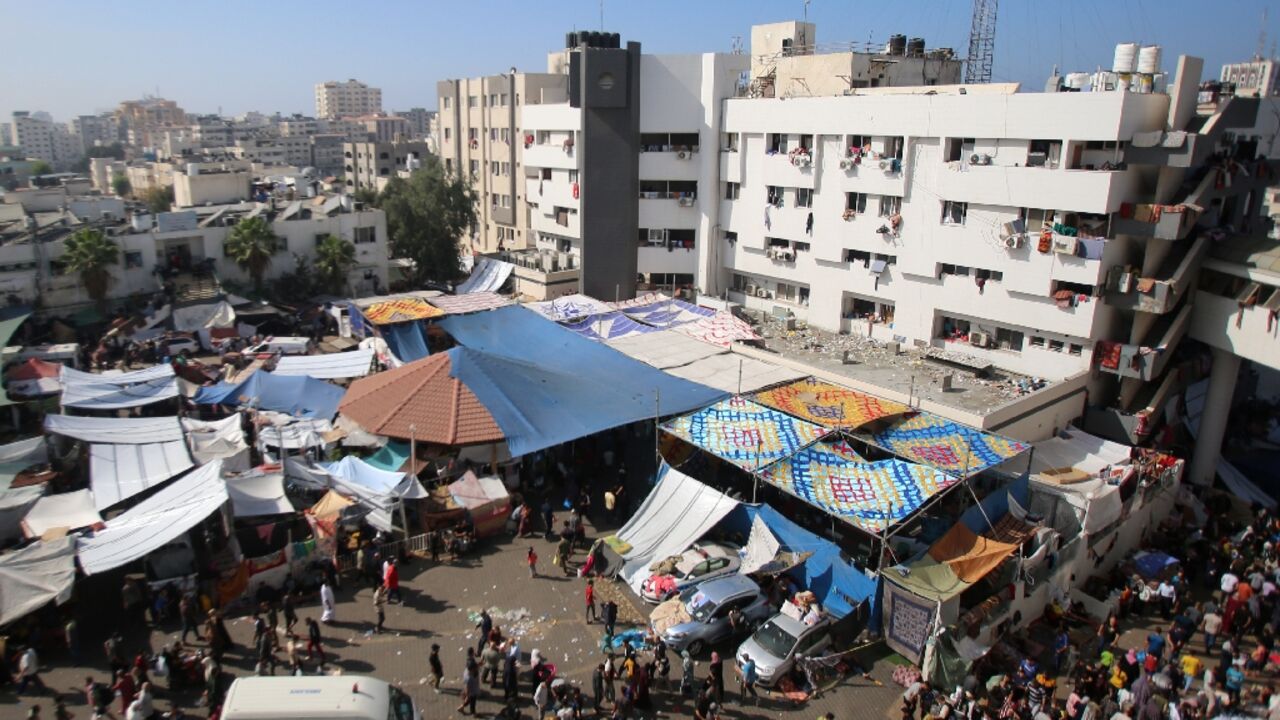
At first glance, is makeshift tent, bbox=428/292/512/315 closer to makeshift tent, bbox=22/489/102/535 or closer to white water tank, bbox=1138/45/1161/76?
makeshift tent, bbox=22/489/102/535

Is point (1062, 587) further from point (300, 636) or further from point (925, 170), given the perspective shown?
point (300, 636)

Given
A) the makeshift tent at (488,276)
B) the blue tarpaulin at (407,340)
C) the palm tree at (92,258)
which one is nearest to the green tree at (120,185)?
the palm tree at (92,258)

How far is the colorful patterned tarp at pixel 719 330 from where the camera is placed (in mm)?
26484

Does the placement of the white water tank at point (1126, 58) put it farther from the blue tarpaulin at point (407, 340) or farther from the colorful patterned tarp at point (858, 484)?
the blue tarpaulin at point (407, 340)

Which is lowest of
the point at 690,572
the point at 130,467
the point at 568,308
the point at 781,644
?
the point at 781,644

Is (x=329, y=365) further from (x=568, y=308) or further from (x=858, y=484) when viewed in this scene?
(x=858, y=484)

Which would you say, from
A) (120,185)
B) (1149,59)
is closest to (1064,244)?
(1149,59)

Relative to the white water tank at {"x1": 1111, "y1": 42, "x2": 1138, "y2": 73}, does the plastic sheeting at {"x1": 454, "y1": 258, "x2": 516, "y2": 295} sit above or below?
below

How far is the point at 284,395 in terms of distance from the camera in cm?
2486

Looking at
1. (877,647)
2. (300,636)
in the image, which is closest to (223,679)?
(300,636)

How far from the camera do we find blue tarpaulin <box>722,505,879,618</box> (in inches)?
647

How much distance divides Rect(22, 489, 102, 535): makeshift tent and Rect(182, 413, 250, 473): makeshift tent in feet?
9.75

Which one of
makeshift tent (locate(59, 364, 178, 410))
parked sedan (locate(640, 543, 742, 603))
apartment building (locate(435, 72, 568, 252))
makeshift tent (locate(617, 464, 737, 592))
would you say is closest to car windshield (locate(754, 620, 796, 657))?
parked sedan (locate(640, 543, 742, 603))

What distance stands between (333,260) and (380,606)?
26.3 meters
